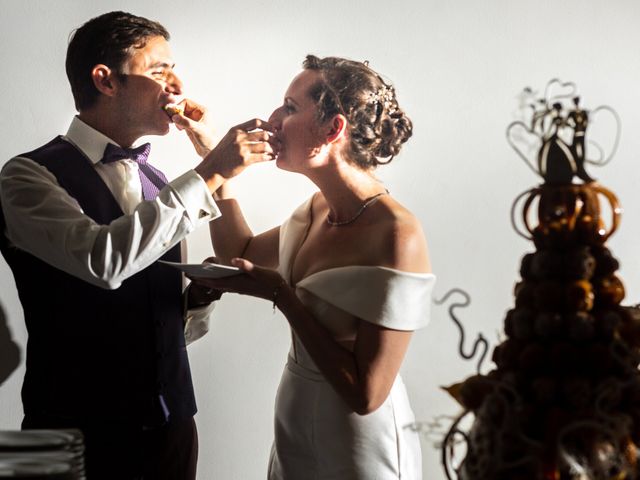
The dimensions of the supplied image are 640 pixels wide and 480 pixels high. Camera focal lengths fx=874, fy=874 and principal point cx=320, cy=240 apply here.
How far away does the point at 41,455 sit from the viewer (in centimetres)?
127

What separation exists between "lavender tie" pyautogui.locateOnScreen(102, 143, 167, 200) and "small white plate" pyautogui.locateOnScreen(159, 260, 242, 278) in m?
0.33

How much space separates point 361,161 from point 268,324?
601 mm

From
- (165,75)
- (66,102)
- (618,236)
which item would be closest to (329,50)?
(165,75)

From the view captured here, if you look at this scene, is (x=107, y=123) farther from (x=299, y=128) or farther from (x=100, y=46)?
(x=299, y=128)

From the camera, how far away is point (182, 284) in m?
2.22

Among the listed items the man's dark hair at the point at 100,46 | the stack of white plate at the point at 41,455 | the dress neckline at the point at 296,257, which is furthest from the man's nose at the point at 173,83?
the stack of white plate at the point at 41,455

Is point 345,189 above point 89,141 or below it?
below

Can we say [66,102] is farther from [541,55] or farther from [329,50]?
[541,55]

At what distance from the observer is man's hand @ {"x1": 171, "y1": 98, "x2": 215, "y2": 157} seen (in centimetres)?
226

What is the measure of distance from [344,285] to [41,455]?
0.90 meters

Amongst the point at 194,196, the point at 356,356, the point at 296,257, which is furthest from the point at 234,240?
the point at 356,356

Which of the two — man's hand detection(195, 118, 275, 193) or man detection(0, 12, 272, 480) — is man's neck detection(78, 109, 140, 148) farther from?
man's hand detection(195, 118, 275, 193)

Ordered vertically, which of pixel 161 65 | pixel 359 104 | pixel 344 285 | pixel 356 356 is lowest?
pixel 356 356

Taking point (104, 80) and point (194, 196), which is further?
point (104, 80)
